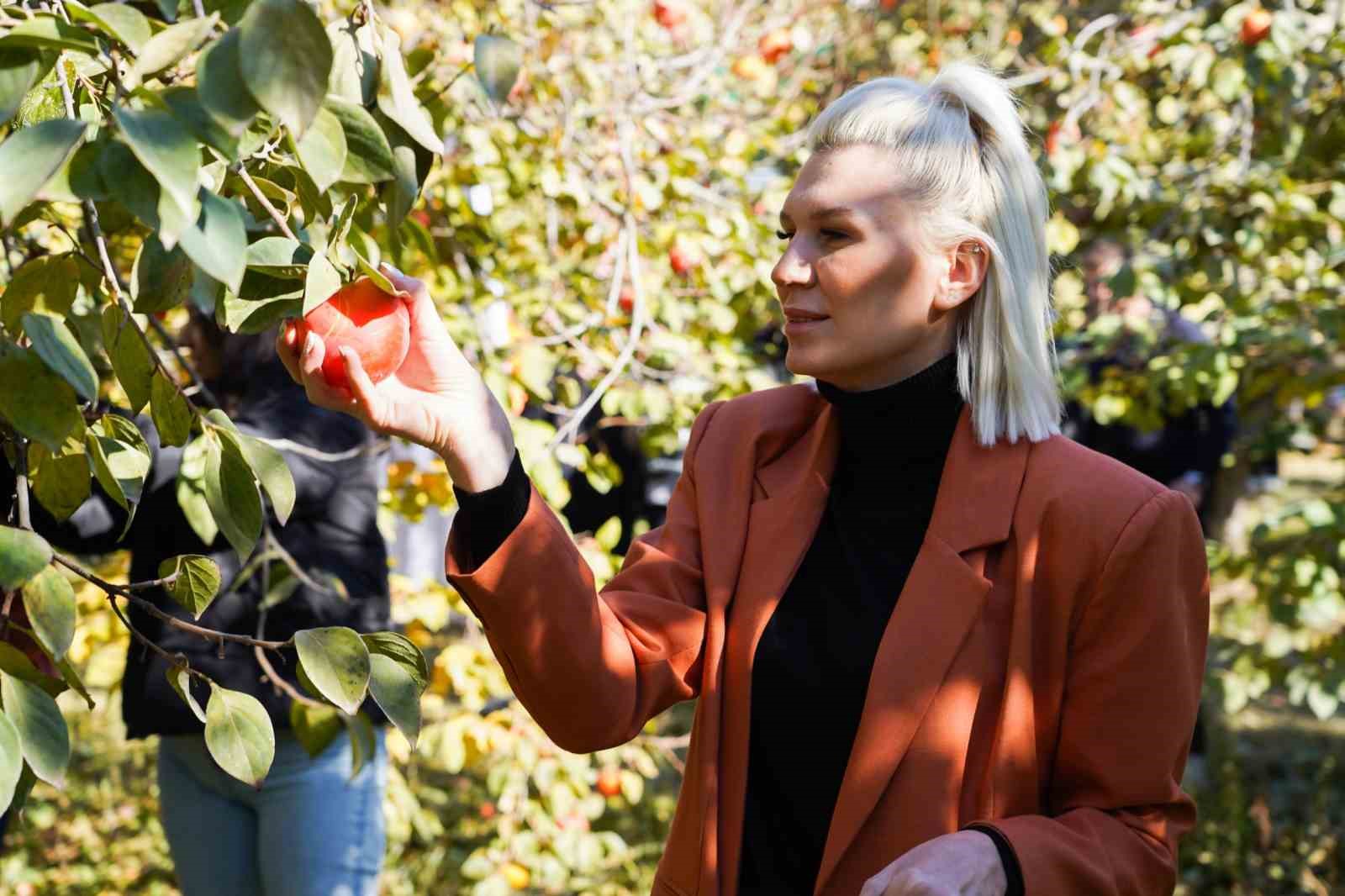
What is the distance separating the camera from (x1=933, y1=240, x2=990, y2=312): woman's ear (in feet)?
4.70

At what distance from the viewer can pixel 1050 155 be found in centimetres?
351

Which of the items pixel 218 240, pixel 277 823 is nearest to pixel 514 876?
pixel 277 823

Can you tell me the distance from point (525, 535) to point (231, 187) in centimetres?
39

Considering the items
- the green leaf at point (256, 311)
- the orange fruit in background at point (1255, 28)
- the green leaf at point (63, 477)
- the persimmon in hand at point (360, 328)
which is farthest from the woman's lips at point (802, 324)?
the orange fruit in background at point (1255, 28)

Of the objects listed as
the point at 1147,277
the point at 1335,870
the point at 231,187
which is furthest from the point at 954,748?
the point at 1335,870

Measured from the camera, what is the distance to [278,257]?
0.97m

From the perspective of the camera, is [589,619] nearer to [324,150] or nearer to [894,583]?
[894,583]

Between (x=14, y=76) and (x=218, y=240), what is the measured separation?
146mm

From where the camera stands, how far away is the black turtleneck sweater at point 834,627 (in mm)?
1358

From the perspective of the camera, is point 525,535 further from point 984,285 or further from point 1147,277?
point 1147,277

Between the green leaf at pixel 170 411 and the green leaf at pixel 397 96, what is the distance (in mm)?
284

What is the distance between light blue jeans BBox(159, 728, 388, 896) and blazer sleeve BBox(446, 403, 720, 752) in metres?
0.90

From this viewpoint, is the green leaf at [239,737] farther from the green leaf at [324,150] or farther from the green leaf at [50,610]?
the green leaf at [324,150]

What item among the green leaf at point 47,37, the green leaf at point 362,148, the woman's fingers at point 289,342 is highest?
the green leaf at point 47,37
